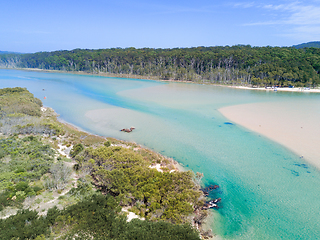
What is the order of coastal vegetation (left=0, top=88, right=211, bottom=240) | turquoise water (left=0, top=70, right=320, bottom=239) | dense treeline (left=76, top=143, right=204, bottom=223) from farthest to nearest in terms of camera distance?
turquoise water (left=0, top=70, right=320, bottom=239) < dense treeline (left=76, top=143, right=204, bottom=223) < coastal vegetation (left=0, top=88, right=211, bottom=240)

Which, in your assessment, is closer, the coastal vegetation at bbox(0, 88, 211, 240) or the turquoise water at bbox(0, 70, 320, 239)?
the coastal vegetation at bbox(0, 88, 211, 240)

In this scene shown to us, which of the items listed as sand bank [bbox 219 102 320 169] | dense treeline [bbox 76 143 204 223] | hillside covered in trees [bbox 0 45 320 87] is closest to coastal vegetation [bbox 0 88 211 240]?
dense treeline [bbox 76 143 204 223]

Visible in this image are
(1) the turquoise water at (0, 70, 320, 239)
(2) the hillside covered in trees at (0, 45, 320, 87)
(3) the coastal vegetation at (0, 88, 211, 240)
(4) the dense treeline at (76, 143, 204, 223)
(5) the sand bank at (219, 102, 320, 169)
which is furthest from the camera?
(2) the hillside covered in trees at (0, 45, 320, 87)

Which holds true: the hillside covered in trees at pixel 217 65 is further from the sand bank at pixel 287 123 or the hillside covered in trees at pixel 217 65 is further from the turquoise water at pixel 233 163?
the turquoise water at pixel 233 163

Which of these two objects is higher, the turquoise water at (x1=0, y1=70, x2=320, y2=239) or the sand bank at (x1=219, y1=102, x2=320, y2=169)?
the sand bank at (x1=219, y1=102, x2=320, y2=169)

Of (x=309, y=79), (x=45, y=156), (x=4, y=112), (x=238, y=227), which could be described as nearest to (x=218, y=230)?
(x=238, y=227)

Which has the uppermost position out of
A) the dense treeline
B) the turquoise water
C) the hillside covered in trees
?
the hillside covered in trees

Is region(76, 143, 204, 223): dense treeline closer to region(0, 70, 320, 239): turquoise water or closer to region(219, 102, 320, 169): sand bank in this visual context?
region(0, 70, 320, 239): turquoise water

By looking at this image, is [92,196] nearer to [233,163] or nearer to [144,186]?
[144,186]
